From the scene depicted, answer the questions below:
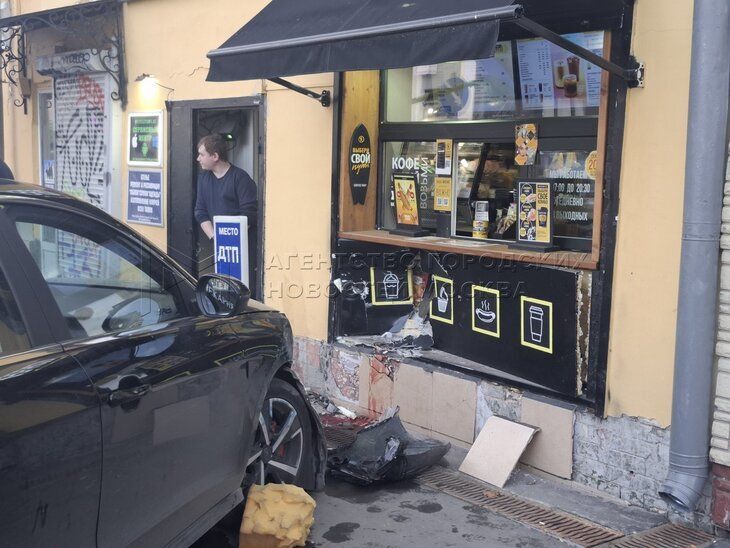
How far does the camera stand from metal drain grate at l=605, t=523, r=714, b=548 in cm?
423

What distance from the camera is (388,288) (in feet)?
21.4

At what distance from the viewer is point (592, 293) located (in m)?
4.83

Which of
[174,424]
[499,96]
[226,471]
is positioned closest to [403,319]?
[499,96]

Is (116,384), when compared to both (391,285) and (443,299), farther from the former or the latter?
(391,285)

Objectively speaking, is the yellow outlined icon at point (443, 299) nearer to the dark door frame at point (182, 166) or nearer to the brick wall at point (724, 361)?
the dark door frame at point (182, 166)

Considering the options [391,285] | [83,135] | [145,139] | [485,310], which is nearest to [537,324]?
[485,310]

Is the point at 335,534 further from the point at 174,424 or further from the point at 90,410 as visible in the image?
the point at 90,410

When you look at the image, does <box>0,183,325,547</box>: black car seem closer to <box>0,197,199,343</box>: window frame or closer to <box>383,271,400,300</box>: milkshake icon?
<box>0,197,199,343</box>: window frame

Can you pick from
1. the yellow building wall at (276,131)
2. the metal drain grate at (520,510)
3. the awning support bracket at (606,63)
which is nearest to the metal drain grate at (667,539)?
the metal drain grate at (520,510)

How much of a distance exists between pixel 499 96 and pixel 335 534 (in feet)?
10.6

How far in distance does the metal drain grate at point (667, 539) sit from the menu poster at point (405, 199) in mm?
2888

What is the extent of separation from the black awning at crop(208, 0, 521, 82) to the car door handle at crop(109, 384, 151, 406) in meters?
2.36

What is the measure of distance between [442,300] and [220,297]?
2573 mm

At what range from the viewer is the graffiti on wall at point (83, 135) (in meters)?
9.18
